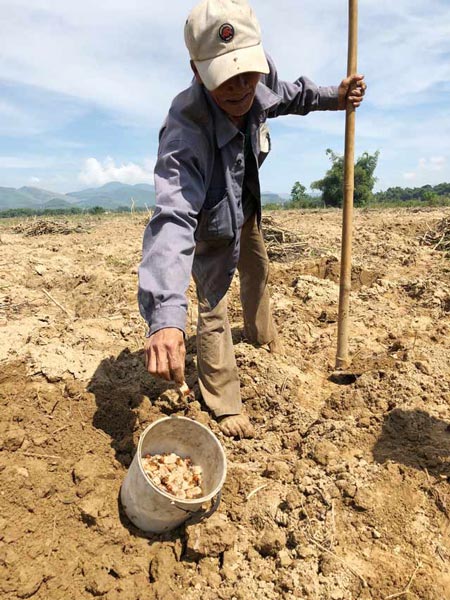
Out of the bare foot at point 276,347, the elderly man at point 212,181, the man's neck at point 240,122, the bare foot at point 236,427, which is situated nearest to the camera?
the elderly man at point 212,181

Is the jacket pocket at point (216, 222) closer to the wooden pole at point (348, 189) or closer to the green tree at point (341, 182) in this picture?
the wooden pole at point (348, 189)

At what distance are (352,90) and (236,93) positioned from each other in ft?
4.16

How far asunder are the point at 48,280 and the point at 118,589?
4150 millimetres

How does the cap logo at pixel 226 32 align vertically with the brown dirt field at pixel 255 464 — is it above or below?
above

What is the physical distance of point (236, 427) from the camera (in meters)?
2.72

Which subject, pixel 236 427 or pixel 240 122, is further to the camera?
pixel 236 427

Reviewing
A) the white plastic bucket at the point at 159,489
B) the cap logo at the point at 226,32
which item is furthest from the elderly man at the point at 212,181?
the white plastic bucket at the point at 159,489

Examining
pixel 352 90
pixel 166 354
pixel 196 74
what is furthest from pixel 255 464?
pixel 352 90

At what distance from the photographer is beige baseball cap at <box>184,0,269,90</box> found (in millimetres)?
1891

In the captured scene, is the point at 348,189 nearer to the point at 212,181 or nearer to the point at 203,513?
the point at 212,181

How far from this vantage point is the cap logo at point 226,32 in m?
1.88

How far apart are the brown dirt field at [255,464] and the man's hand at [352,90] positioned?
1742 mm

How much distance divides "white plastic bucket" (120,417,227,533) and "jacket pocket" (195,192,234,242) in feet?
3.08

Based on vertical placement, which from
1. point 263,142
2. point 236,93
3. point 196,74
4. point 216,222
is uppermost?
point 196,74
